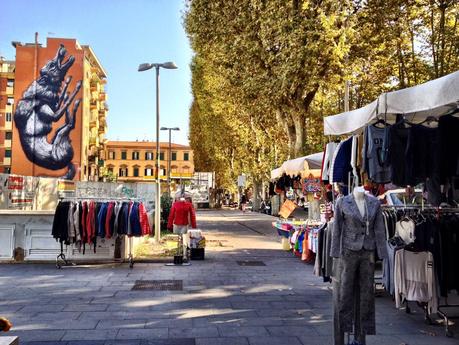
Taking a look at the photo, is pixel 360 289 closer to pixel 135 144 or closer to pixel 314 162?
pixel 314 162

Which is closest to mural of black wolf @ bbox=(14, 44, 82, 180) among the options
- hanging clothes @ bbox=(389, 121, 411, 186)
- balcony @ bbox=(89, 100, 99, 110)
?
balcony @ bbox=(89, 100, 99, 110)

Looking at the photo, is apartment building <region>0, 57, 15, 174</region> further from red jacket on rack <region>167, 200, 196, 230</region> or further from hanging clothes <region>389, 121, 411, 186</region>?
hanging clothes <region>389, 121, 411, 186</region>

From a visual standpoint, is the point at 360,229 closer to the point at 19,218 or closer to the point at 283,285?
the point at 283,285

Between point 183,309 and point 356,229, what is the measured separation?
3262mm

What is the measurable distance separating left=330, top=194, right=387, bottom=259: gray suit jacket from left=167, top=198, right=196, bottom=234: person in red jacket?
8148 millimetres

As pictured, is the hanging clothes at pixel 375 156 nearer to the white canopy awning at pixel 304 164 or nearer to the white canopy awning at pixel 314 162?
the white canopy awning at pixel 304 164

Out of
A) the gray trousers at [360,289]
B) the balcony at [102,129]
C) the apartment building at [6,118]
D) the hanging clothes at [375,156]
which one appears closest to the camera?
the gray trousers at [360,289]

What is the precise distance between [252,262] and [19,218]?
5.81 m

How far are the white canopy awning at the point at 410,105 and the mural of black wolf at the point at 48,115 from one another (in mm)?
57893

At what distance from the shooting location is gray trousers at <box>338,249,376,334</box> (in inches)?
205

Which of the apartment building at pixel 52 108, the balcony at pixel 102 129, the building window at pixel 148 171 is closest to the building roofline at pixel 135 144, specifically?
the building window at pixel 148 171

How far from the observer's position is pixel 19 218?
39.4 ft

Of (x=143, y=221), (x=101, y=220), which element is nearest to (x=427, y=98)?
(x=143, y=221)

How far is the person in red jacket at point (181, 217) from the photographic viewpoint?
1323cm
